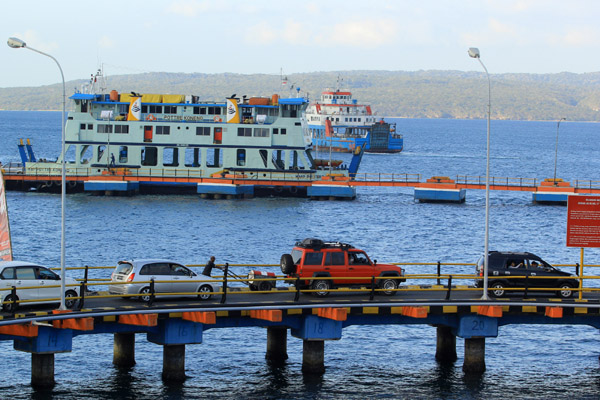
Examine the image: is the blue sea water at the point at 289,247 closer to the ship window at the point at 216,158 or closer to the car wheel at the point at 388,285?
the car wheel at the point at 388,285

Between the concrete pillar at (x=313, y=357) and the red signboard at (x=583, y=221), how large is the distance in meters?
9.27

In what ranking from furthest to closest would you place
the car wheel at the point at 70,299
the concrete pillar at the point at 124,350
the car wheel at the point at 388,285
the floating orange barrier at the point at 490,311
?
1. the concrete pillar at the point at 124,350
2. the car wheel at the point at 388,285
3. the floating orange barrier at the point at 490,311
4. the car wheel at the point at 70,299

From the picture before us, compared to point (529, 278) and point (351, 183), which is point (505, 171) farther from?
point (529, 278)

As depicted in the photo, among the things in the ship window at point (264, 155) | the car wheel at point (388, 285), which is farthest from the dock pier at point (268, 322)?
the ship window at point (264, 155)

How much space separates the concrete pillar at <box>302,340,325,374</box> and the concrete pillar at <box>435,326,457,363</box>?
203 inches

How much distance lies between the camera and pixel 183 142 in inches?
3674

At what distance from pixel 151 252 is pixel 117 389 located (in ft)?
103

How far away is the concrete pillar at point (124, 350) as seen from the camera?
3438 cm

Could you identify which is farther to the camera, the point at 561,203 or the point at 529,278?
the point at 561,203

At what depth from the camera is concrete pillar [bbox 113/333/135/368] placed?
34375mm

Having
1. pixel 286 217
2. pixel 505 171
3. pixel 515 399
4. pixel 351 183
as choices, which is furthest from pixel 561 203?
pixel 515 399

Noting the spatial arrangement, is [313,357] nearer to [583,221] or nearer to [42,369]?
[42,369]

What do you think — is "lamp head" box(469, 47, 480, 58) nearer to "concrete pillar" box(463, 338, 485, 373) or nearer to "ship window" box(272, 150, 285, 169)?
"concrete pillar" box(463, 338, 485, 373)

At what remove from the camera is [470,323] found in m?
32.8
